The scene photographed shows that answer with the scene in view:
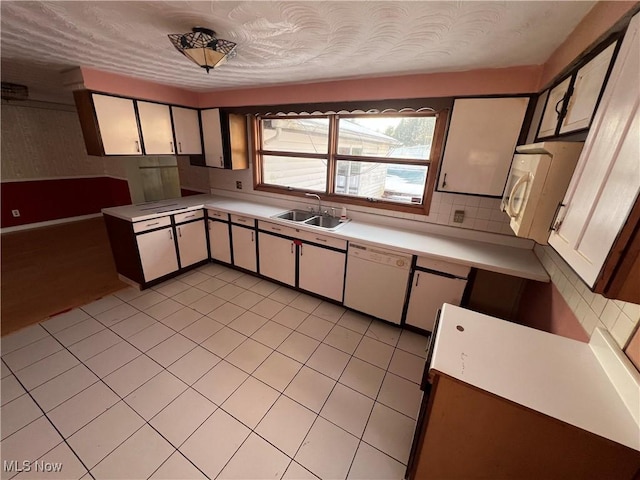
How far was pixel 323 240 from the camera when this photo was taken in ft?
8.69

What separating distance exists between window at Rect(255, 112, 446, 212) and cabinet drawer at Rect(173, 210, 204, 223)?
90 cm

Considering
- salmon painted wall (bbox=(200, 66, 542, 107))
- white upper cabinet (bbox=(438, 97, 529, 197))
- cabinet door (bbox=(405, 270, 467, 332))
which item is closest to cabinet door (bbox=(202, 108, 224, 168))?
salmon painted wall (bbox=(200, 66, 542, 107))

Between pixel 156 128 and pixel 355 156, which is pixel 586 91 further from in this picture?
pixel 156 128

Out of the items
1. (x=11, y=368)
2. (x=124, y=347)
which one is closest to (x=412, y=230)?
(x=124, y=347)

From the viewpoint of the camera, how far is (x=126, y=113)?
9.12 ft

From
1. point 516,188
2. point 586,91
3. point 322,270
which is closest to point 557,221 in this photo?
point 516,188

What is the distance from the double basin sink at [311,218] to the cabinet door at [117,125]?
5.93 feet

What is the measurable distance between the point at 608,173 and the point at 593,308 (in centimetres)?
72

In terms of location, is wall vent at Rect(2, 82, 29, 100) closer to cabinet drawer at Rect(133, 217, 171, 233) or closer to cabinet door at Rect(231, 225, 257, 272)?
cabinet drawer at Rect(133, 217, 171, 233)

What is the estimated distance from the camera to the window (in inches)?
99.1

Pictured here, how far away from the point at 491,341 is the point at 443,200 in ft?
5.15

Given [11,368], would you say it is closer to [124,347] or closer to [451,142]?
[124,347]

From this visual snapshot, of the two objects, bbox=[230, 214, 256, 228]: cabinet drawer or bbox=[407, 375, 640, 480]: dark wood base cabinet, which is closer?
bbox=[407, 375, 640, 480]: dark wood base cabinet

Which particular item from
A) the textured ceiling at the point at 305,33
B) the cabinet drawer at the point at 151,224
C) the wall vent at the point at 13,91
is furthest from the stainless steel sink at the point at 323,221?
the wall vent at the point at 13,91
